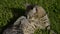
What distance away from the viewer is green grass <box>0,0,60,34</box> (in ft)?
36.1

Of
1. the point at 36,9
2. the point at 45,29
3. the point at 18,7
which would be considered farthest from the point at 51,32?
the point at 18,7

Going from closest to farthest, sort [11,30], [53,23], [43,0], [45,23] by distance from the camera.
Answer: [11,30], [45,23], [53,23], [43,0]

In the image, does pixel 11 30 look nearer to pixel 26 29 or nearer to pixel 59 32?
pixel 26 29

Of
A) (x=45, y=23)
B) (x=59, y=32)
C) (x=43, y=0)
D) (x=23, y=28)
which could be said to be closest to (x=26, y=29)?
(x=23, y=28)

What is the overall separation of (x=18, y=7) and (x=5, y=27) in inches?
56.8

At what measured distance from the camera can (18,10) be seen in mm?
11672

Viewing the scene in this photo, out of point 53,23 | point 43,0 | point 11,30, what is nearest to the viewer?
point 11,30

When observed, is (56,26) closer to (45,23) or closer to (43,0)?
(45,23)

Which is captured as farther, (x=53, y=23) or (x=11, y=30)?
(x=53, y=23)

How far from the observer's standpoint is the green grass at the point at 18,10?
11016mm

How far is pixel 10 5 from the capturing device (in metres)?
11.8

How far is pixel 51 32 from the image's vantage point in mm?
10727

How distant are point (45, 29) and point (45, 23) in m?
0.26

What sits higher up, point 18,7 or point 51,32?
point 18,7
